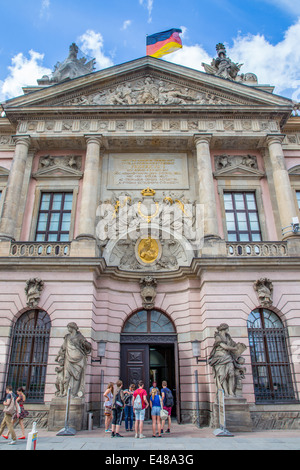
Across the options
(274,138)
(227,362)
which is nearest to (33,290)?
(227,362)

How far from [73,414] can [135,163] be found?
13.2 meters

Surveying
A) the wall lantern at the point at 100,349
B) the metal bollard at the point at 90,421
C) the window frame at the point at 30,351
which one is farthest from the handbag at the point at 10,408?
the wall lantern at the point at 100,349

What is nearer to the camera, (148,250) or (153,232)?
(148,250)

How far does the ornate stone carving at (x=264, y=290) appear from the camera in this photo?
1568cm

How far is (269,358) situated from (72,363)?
8307 mm

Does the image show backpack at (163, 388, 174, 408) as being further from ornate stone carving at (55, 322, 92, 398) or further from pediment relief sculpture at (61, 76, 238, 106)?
pediment relief sculpture at (61, 76, 238, 106)

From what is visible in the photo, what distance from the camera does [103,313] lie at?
54.7 feet

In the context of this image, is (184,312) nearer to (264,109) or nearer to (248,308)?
(248,308)

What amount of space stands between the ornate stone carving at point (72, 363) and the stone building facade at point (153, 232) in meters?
0.98

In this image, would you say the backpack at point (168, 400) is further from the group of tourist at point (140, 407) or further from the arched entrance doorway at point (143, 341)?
the arched entrance doorway at point (143, 341)

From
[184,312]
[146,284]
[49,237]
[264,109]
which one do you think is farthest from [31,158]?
[264,109]

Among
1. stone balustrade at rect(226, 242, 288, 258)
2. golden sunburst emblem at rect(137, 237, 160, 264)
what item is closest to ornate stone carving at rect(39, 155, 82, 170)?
golden sunburst emblem at rect(137, 237, 160, 264)

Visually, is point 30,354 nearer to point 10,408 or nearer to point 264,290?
point 10,408

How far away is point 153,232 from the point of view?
18.8m
